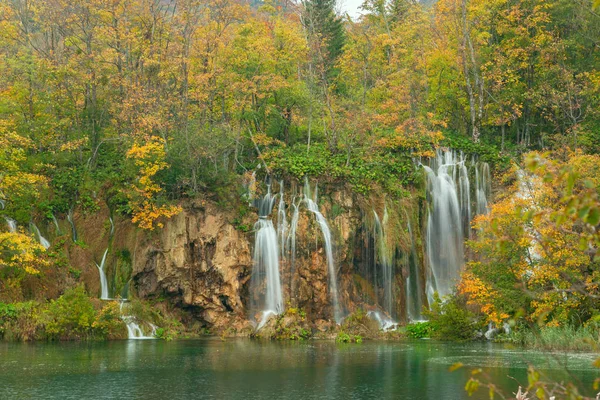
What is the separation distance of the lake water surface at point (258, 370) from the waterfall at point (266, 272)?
6011 millimetres

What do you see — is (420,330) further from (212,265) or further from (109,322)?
(109,322)

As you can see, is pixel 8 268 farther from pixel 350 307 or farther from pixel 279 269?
pixel 350 307

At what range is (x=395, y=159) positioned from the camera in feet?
139

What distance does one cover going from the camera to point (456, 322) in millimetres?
31812

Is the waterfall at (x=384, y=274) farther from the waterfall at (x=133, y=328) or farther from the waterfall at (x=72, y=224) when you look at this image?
the waterfall at (x=72, y=224)

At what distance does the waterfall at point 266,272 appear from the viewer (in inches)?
1415

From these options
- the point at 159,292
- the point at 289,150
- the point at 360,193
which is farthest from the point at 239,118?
the point at 159,292

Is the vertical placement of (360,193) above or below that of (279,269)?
above

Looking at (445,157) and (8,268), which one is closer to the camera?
(8,268)

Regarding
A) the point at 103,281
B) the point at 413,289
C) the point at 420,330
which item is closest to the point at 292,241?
the point at 413,289

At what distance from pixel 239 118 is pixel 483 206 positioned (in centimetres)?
1533

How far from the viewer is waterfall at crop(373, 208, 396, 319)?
37375 mm

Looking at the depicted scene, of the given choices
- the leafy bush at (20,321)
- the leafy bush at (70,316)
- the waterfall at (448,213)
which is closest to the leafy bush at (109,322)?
the leafy bush at (70,316)

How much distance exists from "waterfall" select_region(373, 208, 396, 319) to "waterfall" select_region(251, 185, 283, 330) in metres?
5.51
